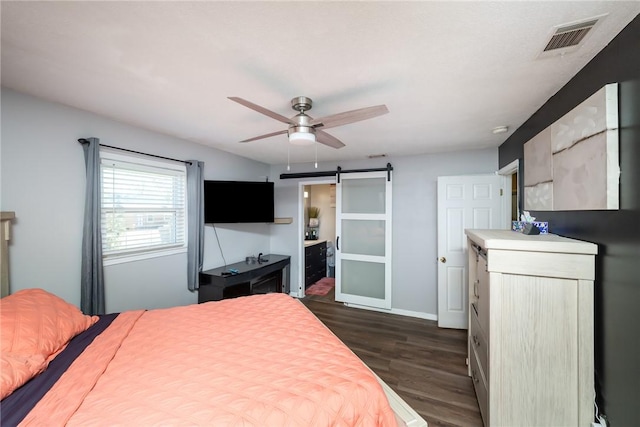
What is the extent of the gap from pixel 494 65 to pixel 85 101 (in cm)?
294

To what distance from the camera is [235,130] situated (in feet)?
8.38

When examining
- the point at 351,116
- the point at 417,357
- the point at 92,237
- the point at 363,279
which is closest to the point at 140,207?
the point at 92,237

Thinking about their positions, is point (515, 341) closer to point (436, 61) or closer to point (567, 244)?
point (567, 244)

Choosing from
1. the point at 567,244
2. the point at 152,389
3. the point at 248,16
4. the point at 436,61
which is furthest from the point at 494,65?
the point at 152,389

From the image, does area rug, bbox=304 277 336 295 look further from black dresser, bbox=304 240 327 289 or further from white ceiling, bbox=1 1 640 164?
white ceiling, bbox=1 1 640 164

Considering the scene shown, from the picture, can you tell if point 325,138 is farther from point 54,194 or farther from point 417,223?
point 417,223

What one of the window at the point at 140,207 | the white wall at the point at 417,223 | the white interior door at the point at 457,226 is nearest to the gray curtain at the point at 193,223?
the window at the point at 140,207

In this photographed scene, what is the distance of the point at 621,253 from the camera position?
45.5 inches

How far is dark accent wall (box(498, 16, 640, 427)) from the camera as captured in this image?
1.07 m

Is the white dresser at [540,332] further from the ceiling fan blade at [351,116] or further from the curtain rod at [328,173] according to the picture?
the curtain rod at [328,173]

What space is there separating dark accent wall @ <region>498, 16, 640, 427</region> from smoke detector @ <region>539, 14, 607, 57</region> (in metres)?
0.16

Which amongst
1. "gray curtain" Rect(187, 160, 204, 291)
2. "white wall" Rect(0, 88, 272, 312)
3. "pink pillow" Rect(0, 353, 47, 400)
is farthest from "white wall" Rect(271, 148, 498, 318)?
"pink pillow" Rect(0, 353, 47, 400)

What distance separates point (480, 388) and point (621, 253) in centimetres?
137

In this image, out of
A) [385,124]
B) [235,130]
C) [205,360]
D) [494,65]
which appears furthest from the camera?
[235,130]
